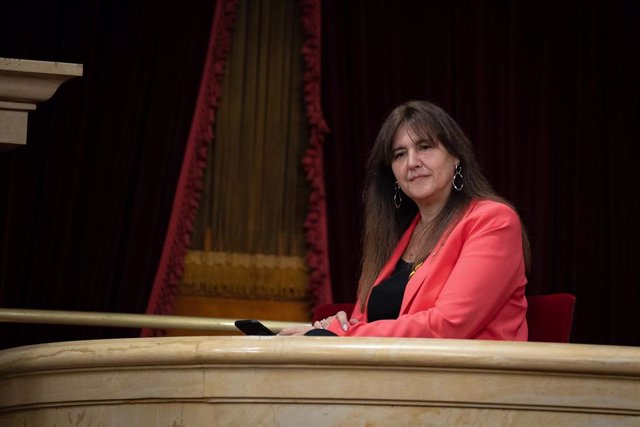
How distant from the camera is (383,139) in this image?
3.08 m

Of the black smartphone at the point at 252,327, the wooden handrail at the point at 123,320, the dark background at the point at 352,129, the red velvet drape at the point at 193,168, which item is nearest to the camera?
the black smartphone at the point at 252,327

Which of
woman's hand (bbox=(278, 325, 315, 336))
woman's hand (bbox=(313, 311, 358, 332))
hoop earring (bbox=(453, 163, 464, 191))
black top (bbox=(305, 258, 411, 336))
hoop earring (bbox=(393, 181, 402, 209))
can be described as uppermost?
hoop earring (bbox=(453, 163, 464, 191))

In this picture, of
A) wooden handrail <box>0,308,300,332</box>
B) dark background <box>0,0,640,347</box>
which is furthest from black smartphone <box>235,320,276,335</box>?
dark background <box>0,0,640,347</box>

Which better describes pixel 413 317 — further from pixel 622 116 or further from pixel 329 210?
pixel 622 116

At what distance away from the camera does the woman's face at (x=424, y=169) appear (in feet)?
9.66

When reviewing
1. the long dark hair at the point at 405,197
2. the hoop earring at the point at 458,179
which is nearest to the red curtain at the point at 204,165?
the long dark hair at the point at 405,197

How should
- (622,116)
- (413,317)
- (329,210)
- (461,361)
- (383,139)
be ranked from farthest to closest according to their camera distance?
(622,116) < (329,210) < (383,139) < (413,317) < (461,361)

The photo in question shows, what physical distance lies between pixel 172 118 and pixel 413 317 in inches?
97.0

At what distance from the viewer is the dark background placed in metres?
4.52

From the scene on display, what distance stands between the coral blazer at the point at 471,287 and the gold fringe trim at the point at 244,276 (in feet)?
6.70

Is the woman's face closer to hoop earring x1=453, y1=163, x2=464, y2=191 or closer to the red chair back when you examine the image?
hoop earring x1=453, y1=163, x2=464, y2=191

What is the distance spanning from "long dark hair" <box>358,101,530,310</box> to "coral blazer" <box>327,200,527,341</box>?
78 millimetres

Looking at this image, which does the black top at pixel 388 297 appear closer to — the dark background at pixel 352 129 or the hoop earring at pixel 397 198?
the hoop earring at pixel 397 198

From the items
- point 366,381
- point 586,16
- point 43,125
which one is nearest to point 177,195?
point 43,125
